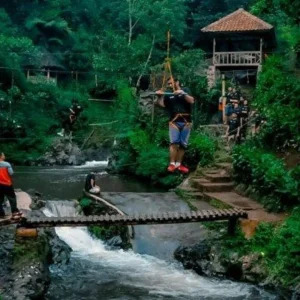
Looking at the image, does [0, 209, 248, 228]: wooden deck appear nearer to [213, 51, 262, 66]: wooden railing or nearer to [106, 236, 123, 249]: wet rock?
[106, 236, 123, 249]: wet rock

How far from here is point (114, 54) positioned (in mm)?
36562

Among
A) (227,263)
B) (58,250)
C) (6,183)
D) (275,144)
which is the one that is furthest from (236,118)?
(6,183)

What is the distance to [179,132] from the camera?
1028 cm

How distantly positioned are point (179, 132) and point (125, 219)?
2.70 metres

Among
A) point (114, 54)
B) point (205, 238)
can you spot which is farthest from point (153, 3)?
point (205, 238)

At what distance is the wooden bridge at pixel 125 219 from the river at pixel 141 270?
4.11ft

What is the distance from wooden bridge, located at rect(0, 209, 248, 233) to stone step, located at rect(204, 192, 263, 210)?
A: 1.71 meters

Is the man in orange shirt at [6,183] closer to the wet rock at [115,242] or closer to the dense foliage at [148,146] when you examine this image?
the wet rock at [115,242]

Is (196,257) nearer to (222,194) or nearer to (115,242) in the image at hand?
(115,242)

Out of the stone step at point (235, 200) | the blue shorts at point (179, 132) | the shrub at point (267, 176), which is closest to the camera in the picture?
the blue shorts at point (179, 132)

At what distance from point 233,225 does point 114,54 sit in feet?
84.1

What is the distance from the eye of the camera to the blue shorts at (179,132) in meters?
10.1

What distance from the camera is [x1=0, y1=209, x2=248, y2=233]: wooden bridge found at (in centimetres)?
1162

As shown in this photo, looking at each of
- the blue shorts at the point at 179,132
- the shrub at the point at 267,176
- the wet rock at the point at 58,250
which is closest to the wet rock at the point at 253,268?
the shrub at the point at 267,176
